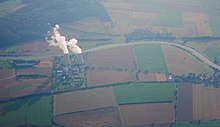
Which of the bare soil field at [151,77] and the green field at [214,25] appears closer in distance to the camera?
the bare soil field at [151,77]

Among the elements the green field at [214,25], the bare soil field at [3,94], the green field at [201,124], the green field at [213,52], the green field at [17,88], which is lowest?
the green field at [201,124]

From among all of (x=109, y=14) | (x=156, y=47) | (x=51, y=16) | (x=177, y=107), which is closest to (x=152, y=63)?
(x=156, y=47)

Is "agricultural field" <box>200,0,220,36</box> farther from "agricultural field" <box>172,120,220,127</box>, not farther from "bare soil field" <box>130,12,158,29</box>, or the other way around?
"agricultural field" <box>172,120,220,127</box>

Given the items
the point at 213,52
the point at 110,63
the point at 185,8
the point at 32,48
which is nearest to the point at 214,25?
the point at 185,8

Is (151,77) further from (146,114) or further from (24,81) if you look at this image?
(24,81)

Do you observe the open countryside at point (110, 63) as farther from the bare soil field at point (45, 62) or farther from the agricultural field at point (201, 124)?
the bare soil field at point (45, 62)

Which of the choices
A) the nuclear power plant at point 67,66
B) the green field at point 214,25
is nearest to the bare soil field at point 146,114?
the nuclear power plant at point 67,66
